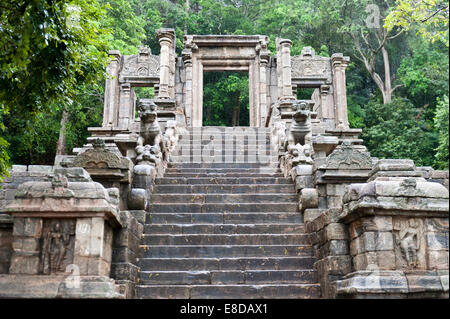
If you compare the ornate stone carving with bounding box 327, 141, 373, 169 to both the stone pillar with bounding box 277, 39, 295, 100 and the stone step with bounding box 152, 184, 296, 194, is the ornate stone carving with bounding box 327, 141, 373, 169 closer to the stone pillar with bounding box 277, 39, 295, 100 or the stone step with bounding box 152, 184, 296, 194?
the stone step with bounding box 152, 184, 296, 194

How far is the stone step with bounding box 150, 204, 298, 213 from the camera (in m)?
7.29

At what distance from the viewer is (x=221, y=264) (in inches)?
232

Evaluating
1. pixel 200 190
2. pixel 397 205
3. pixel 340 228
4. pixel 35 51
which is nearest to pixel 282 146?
pixel 200 190

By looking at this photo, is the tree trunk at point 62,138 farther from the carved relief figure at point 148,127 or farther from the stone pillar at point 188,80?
the carved relief figure at point 148,127

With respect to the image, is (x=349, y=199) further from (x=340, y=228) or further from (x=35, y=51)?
(x=35, y=51)

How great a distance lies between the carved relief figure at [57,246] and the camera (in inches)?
167

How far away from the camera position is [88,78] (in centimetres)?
613

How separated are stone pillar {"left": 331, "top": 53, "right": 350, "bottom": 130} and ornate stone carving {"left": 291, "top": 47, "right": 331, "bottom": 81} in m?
0.34

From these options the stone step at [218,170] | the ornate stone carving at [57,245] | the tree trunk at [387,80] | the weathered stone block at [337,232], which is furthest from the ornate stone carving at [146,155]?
the tree trunk at [387,80]

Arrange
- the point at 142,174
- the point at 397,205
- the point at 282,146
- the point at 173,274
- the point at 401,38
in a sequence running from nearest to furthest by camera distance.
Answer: the point at 397,205
the point at 173,274
the point at 142,174
the point at 282,146
the point at 401,38

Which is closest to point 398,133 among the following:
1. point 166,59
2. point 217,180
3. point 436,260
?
point 166,59

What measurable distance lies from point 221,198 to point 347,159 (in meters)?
2.27
